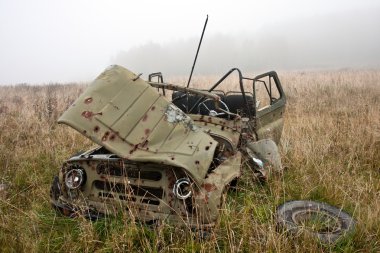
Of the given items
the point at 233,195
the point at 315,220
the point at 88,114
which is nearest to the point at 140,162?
the point at 88,114

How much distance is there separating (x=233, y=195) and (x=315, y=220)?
97 cm

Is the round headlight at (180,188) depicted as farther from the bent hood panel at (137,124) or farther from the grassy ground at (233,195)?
the grassy ground at (233,195)

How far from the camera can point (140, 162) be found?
3318 millimetres

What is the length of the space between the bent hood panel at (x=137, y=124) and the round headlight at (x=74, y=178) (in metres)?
0.46

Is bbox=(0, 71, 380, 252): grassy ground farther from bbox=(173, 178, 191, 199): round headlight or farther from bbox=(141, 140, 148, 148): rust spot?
bbox=(141, 140, 148, 148): rust spot

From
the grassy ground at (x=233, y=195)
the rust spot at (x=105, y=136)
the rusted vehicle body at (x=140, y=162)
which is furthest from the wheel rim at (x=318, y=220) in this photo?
the rust spot at (x=105, y=136)

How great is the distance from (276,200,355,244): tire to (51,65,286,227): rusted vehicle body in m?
0.60

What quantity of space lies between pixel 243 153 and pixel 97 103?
5.82 feet

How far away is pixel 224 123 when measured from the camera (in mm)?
4281

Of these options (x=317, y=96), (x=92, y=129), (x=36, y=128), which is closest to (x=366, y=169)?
(x=92, y=129)

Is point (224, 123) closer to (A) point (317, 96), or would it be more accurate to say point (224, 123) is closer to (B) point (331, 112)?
(B) point (331, 112)

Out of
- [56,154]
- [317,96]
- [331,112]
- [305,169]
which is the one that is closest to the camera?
[305,169]

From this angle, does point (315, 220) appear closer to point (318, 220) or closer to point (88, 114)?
point (318, 220)

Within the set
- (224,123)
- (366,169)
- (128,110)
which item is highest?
(128,110)
